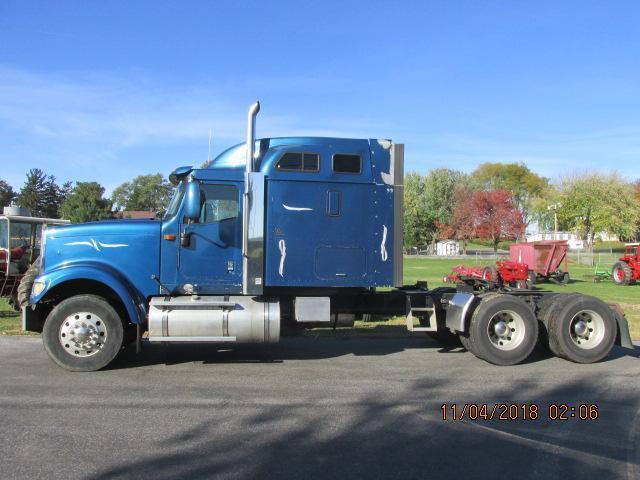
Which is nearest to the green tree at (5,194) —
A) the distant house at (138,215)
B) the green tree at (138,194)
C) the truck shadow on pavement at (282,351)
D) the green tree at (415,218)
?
the green tree at (138,194)

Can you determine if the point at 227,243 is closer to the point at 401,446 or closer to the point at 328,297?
the point at 328,297

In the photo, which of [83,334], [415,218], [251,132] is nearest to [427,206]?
[415,218]

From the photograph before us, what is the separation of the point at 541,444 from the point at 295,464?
2.15 m

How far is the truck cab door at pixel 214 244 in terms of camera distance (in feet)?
24.6

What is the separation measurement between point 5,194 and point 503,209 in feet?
226

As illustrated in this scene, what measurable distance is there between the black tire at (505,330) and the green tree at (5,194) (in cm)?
8453

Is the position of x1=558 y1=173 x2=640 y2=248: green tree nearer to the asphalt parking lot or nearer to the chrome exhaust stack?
the asphalt parking lot

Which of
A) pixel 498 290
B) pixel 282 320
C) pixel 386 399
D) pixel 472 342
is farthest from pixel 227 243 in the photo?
pixel 498 290

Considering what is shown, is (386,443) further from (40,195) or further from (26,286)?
(40,195)

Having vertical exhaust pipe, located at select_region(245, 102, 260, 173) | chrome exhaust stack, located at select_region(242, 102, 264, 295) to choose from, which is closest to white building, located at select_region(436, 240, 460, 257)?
chrome exhaust stack, located at select_region(242, 102, 264, 295)

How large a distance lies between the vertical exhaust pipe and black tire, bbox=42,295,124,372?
8.62 feet

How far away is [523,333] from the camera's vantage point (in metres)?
7.85

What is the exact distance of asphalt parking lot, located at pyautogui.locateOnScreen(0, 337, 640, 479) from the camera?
4.21 meters

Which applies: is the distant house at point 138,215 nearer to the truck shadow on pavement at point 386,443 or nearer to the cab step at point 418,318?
the truck shadow on pavement at point 386,443
